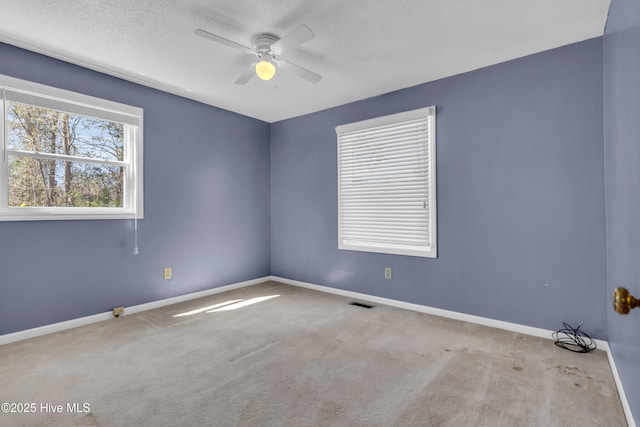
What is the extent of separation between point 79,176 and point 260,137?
244 centimetres

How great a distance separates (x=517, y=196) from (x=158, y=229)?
3802 millimetres

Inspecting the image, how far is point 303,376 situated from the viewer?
85.5 inches

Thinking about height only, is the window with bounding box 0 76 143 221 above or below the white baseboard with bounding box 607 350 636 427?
above

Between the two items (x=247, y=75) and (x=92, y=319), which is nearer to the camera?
(x=247, y=75)

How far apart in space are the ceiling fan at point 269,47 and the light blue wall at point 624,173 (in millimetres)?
1806

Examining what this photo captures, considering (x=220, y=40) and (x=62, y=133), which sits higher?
(x=220, y=40)

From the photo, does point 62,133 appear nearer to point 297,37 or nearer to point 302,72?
point 302,72

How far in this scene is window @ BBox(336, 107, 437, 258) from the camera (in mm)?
3500

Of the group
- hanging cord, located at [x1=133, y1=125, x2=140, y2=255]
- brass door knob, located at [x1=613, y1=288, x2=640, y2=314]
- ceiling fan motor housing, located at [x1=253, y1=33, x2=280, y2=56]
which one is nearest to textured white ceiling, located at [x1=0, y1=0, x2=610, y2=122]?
ceiling fan motor housing, located at [x1=253, y1=33, x2=280, y2=56]

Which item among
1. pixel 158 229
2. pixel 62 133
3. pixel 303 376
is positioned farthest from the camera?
pixel 158 229

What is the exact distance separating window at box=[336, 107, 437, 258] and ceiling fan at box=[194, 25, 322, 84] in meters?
1.29

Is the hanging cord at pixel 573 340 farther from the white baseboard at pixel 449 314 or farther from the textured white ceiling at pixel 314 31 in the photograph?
the textured white ceiling at pixel 314 31

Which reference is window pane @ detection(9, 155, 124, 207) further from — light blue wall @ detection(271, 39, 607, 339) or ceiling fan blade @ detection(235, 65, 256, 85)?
light blue wall @ detection(271, 39, 607, 339)

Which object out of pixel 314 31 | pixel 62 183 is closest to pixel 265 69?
pixel 314 31
